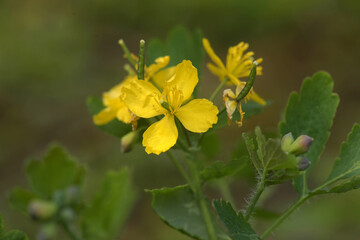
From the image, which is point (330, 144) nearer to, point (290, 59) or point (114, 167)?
point (290, 59)

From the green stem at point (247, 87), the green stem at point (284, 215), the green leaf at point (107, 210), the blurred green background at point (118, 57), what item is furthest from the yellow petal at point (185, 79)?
the blurred green background at point (118, 57)

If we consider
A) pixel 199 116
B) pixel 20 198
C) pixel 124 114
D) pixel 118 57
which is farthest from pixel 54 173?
pixel 118 57

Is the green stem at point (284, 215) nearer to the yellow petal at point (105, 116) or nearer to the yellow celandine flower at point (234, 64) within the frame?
the yellow celandine flower at point (234, 64)

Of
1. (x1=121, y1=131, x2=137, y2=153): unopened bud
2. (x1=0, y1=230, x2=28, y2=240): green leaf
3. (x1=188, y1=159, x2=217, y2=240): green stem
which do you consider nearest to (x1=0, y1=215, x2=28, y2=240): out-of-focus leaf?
(x1=0, y1=230, x2=28, y2=240): green leaf

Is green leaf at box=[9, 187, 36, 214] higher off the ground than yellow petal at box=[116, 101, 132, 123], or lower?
lower

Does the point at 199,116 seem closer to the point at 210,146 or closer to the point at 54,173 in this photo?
the point at 210,146

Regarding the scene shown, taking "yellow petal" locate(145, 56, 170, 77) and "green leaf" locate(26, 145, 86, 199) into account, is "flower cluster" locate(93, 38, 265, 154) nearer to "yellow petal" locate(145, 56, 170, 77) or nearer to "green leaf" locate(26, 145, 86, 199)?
"yellow petal" locate(145, 56, 170, 77)

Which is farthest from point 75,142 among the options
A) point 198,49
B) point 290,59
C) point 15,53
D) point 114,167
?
point 198,49
